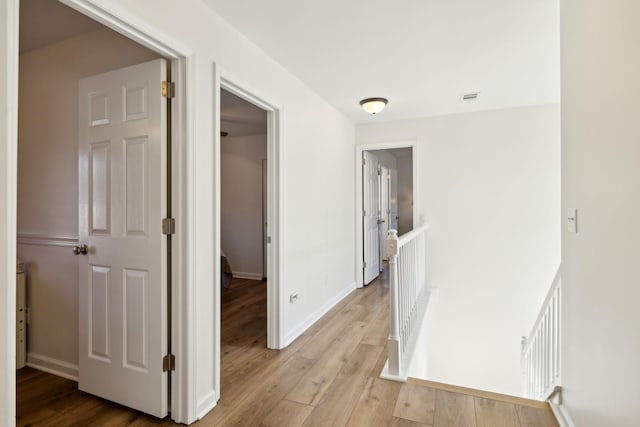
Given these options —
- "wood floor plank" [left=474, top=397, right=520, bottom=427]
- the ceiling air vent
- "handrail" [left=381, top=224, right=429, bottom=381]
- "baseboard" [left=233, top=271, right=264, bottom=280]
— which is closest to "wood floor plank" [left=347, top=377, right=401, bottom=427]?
"handrail" [left=381, top=224, right=429, bottom=381]

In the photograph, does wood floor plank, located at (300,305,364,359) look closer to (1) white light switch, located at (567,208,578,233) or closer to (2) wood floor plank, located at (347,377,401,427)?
(2) wood floor plank, located at (347,377,401,427)

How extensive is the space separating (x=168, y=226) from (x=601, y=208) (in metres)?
2.12

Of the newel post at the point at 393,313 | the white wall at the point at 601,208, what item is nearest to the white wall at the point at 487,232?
the newel post at the point at 393,313

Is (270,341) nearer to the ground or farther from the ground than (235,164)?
nearer to the ground

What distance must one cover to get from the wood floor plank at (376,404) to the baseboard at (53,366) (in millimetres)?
1970

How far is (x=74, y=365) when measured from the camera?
7.57 feet

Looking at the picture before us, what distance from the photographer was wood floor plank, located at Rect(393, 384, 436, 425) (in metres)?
1.86

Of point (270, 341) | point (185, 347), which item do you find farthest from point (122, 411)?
point (270, 341)

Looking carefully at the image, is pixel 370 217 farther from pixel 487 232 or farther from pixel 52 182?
pixel 52 182

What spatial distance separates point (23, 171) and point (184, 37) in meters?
1.82

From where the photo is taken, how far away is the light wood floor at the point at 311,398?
184 cm

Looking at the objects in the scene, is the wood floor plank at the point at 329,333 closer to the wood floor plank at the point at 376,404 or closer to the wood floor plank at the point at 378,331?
the wood floor plank at the point at 378,331

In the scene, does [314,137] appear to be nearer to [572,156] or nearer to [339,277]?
[339,277]

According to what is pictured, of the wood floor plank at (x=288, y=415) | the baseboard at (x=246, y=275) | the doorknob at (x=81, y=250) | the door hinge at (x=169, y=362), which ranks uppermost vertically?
the doorknob at (x=81, y=250)
